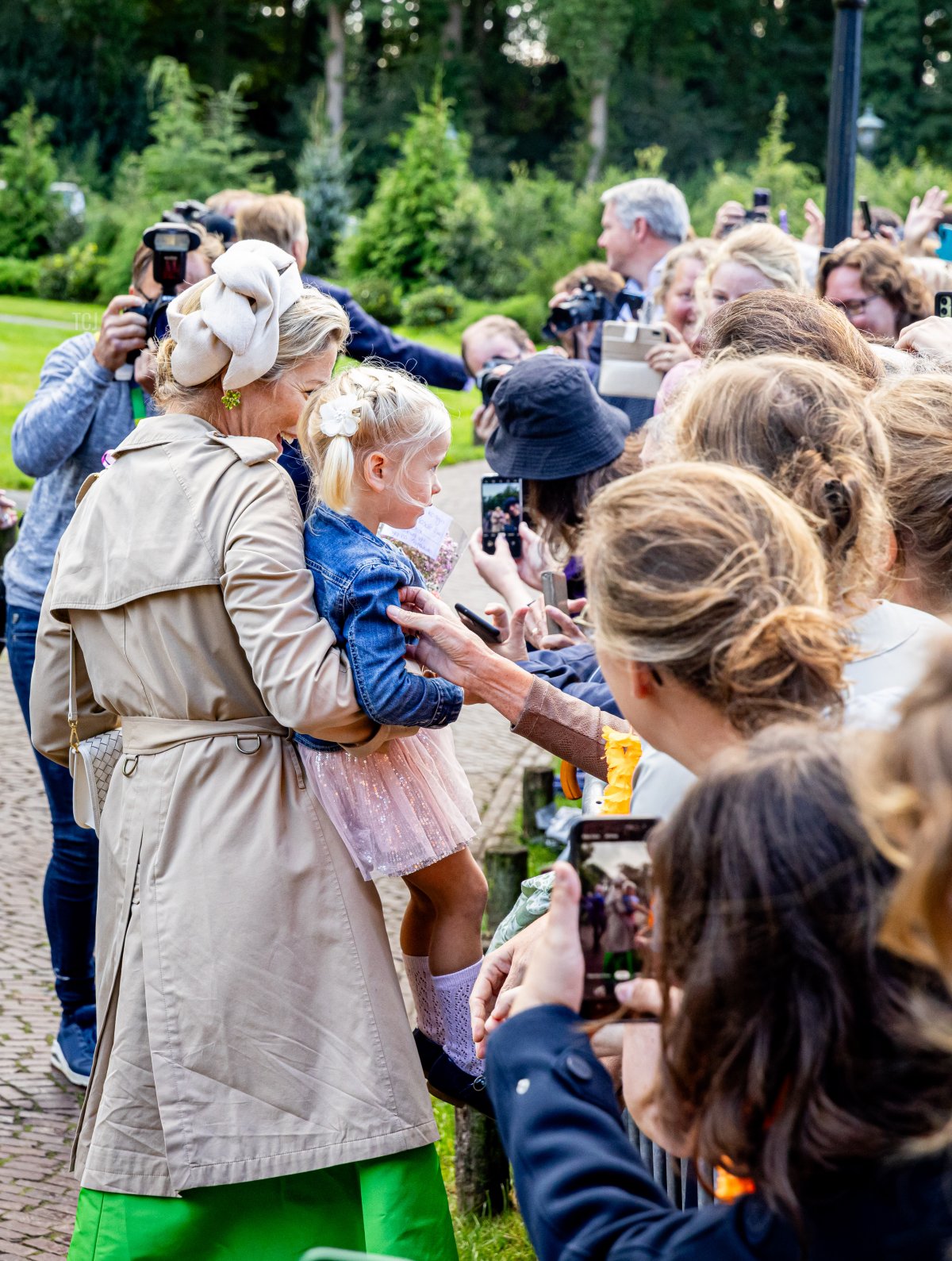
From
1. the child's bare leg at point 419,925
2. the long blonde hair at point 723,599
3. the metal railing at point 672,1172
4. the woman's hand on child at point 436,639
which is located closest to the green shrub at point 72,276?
the child's bare leg at point 419,925

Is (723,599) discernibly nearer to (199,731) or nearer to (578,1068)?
(578,1068)

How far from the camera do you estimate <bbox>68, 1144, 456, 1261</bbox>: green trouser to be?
2.43 m

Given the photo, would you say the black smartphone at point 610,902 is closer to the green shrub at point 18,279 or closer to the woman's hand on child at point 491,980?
the woman's hand on child at point 491,980

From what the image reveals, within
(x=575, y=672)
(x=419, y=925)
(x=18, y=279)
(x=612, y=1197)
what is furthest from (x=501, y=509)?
(x=18, y=279)

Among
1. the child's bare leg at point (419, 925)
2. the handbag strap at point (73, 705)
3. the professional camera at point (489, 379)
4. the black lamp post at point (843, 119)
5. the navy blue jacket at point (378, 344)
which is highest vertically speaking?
the black lamp post at point (843, 119)

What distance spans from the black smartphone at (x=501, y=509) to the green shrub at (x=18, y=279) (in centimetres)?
2431

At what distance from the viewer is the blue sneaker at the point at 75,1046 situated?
12.8ft

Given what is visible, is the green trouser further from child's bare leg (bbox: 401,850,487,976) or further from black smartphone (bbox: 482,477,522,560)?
black smartphone (bbox: 482,477,522,560)

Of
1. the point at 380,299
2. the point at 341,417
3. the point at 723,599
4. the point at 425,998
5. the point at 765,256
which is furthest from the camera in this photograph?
the point at 380,299

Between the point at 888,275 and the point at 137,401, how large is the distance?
2441 mm

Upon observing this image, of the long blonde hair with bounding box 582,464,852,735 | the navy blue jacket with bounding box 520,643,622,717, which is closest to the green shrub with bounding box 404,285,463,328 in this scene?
the navy blue jacket with bounding box 520,643,622,717

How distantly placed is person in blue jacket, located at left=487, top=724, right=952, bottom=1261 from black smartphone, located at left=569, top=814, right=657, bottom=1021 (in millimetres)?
100

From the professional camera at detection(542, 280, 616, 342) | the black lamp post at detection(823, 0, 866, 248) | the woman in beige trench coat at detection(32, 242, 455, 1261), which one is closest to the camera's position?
the woman in beige trench coat at detection(32, 242, 455, 1261)

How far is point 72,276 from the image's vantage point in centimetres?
2514
